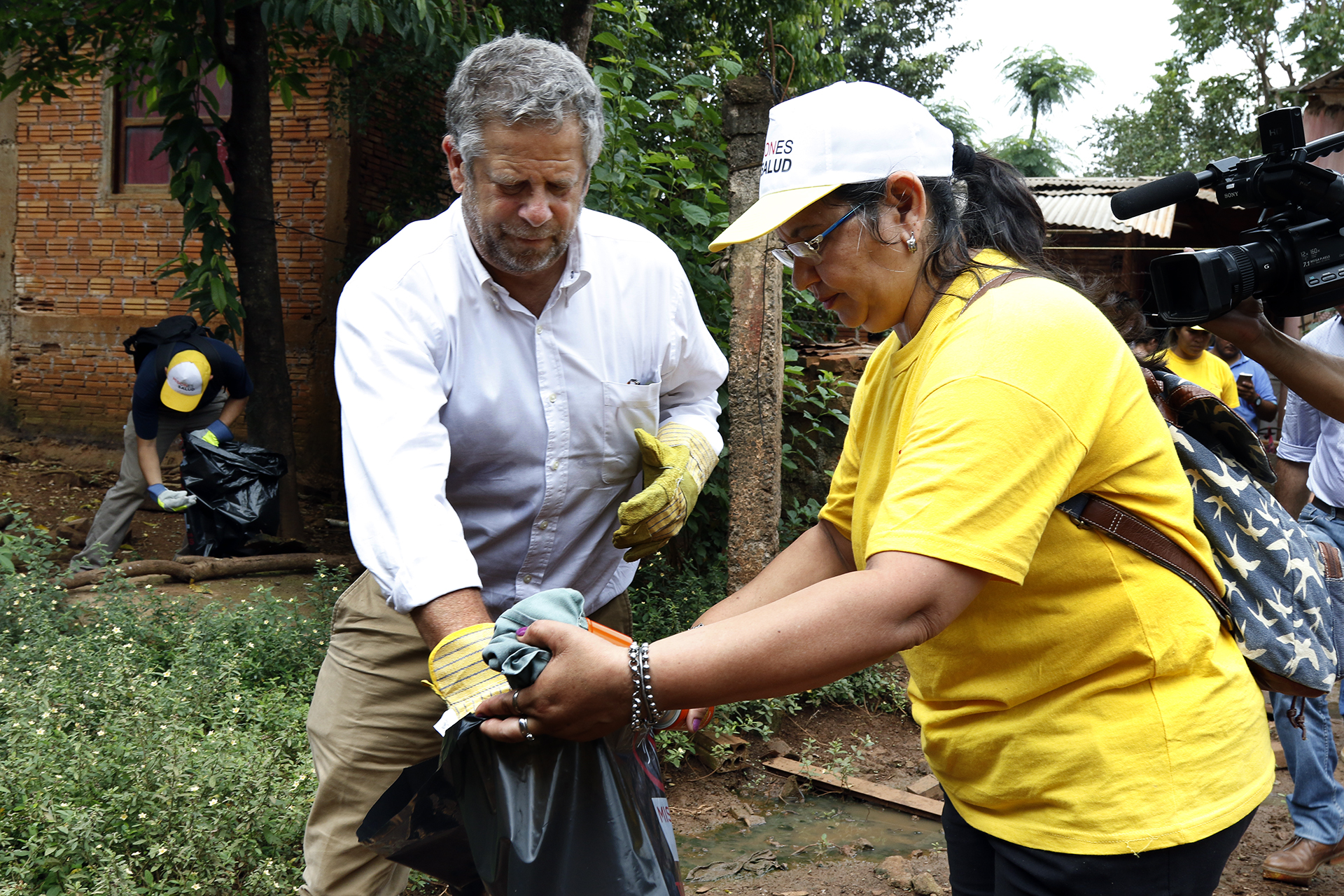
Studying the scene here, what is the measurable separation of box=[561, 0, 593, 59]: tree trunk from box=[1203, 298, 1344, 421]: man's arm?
197 inches

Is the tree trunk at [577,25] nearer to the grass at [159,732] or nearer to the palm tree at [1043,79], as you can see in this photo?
the grass at [159,732]

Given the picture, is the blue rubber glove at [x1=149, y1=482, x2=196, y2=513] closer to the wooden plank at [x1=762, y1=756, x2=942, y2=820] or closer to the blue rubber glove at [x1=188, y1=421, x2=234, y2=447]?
the blue rubber glove at [x1=188, y1=421, x2=234, y2=447]

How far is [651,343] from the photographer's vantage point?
235 cm

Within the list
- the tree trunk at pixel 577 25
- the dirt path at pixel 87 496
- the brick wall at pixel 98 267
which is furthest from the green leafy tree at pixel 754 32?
the dirt path at pixel 87 496

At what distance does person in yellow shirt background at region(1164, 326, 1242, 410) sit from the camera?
4496 mm

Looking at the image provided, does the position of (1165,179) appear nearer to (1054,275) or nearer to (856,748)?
(1054,275)

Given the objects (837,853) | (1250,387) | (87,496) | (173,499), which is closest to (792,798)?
(837,853)

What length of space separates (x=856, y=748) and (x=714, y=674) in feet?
11.8

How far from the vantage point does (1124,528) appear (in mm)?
1331

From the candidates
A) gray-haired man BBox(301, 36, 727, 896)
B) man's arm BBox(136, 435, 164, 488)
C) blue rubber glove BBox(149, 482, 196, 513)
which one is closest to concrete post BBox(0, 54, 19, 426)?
man's arm BBox(136, 435, 164, 488)

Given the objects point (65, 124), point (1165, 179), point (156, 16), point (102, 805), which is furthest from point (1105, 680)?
point (65, 124)

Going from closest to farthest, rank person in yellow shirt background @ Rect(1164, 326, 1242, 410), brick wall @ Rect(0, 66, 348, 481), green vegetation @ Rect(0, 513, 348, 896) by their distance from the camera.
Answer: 1. green vegetation @ Rect(0, 513, 348, 896)
2. person in yellow shirt background @ Rect(1164, 326, 1242, 410)
3. brick wall @ Rect(0, 66, 348, 481)

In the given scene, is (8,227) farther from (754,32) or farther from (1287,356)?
(1287,356)

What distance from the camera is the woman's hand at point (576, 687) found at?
1.27 m
